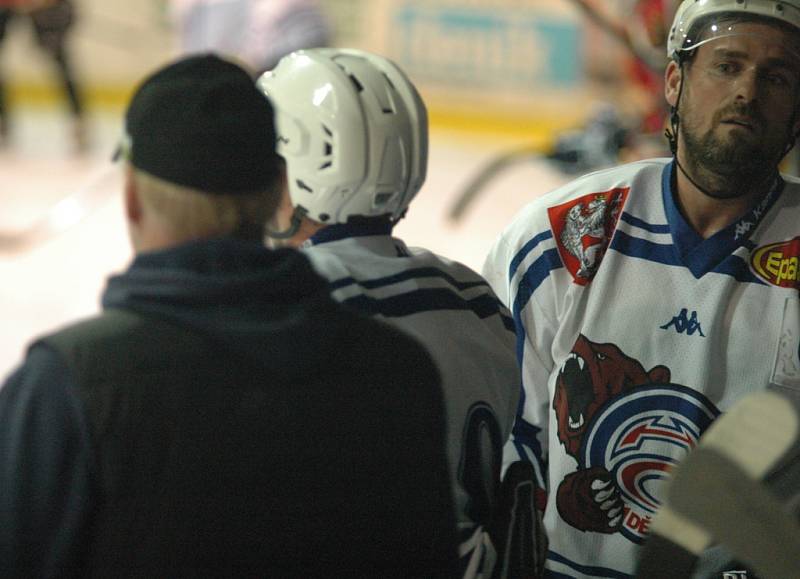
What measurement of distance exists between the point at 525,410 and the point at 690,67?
1.57 ft

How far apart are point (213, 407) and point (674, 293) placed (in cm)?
77

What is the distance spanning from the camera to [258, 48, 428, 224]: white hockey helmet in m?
1.41

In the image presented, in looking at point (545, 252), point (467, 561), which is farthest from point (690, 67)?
point (467, 561)

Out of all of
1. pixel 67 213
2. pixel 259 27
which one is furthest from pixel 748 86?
pixel 67 213

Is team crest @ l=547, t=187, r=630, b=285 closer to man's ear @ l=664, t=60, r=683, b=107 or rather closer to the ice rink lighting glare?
man's ear @ l=664, t=60, r=683, b=107

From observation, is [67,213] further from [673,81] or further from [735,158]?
[735,158]

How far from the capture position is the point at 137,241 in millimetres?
1033

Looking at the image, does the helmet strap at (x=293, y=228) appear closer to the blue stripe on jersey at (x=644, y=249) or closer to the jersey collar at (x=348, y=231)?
the jersey collar at (x=348, y=231)

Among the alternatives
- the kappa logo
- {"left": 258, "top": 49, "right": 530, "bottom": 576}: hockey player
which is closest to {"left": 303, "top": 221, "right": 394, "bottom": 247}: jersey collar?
{"left": 258, "top": 49, "right": 530, "bottom": 576}: hockey player

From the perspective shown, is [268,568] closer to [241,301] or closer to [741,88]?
[241,301]

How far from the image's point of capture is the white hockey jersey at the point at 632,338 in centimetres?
151

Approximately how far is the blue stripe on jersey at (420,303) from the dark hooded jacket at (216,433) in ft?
0.83

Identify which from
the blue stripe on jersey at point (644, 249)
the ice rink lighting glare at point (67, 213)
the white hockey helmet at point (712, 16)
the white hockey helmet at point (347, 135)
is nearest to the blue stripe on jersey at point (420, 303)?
the white hockey helmet at point (347, 135)

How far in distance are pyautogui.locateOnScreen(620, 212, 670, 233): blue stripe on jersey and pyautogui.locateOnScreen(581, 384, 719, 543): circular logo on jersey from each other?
193 millimetres
